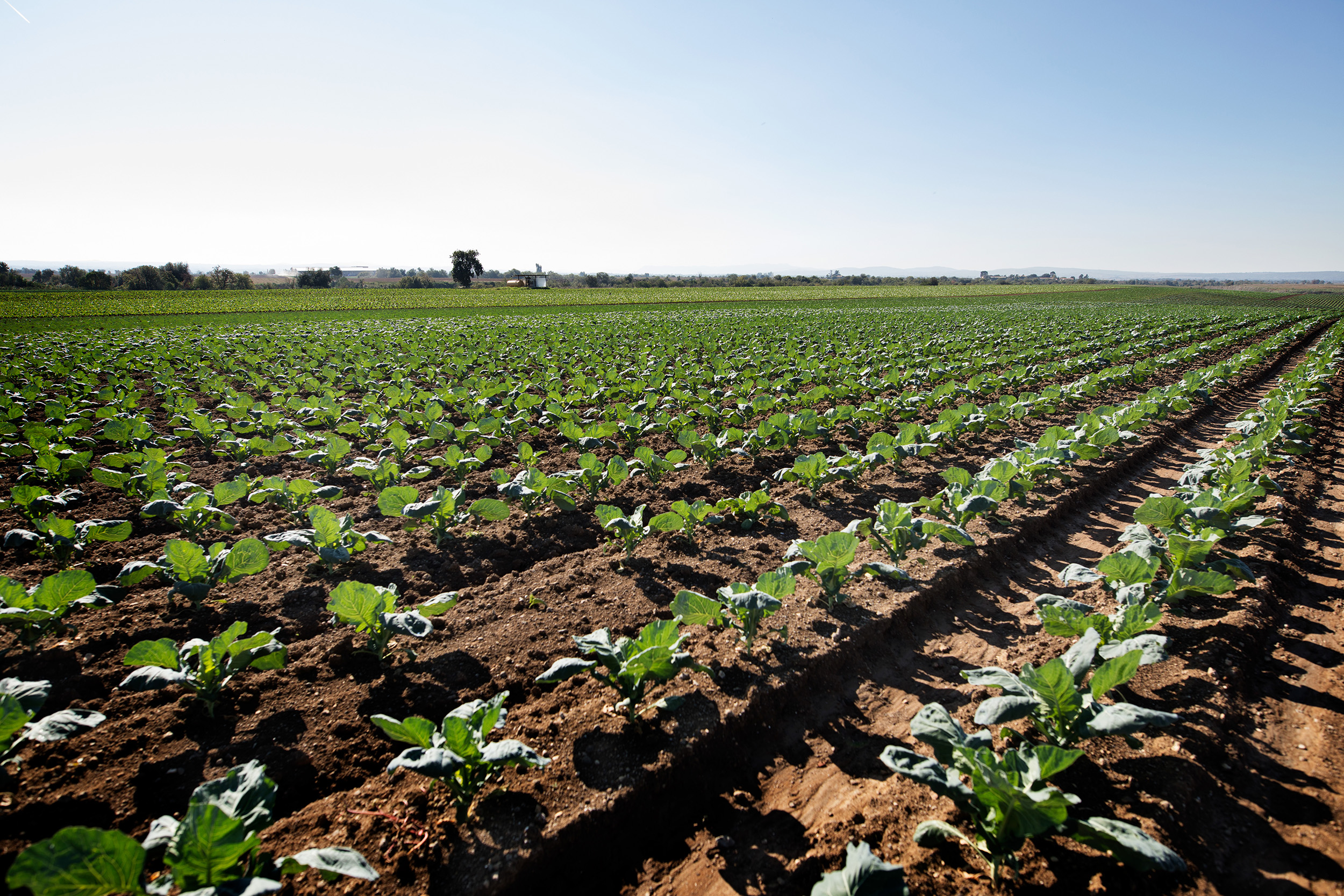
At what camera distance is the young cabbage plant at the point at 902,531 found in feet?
14.9

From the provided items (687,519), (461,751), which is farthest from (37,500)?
(687,519)

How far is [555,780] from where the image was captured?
109 inches

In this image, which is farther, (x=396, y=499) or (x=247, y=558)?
(x=396, y=499)

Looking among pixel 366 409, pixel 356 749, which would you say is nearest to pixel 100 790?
pixel 356 749

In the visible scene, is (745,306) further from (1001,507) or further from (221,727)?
(221,727)

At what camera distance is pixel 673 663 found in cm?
304

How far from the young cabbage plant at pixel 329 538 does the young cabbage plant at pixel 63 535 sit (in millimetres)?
1160

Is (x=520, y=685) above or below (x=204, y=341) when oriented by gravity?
below

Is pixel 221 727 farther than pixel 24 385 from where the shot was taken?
No

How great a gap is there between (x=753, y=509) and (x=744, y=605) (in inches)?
89.2

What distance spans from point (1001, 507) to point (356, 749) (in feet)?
21.2

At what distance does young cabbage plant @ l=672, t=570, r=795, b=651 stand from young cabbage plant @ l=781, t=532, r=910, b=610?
A: 18cm

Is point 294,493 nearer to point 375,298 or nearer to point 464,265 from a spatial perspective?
point 375,298

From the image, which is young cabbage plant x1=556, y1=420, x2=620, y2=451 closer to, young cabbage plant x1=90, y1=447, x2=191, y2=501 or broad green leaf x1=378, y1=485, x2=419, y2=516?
broad green leaf x1=378, y1=485, x2=419, y2=516
